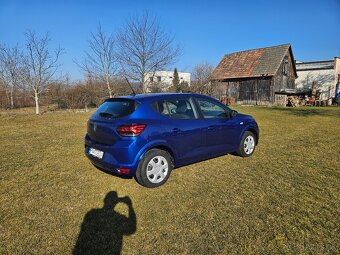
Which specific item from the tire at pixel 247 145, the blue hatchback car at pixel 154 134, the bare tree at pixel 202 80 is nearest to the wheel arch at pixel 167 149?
the blue hatchback car at pixel 154 134

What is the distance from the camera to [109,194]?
3975 millimetres

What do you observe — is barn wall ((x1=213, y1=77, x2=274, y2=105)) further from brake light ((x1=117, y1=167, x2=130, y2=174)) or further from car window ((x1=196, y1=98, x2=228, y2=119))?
brake light ((x1=117, y1=167, x2=130, y2=174))

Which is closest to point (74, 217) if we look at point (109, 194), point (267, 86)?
point (109, 194)

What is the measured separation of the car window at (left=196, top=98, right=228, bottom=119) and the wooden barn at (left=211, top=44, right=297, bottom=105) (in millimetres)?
24026

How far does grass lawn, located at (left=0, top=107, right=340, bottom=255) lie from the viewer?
9.00ft

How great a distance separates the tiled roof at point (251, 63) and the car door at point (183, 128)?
24.9 m

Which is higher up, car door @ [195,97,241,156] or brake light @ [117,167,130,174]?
car door @ [195,97,241,156]

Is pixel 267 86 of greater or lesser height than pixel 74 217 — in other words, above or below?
above

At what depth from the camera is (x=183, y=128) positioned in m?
4.45

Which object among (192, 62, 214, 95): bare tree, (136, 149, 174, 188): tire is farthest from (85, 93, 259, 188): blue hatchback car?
(192, 62, 214, 95): bare tree

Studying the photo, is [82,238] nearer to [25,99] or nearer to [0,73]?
[0,73]

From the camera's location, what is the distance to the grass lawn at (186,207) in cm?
274

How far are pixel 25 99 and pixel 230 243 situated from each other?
2593 centimetres

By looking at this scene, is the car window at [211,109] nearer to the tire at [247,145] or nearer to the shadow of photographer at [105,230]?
the tire at [247,145]
